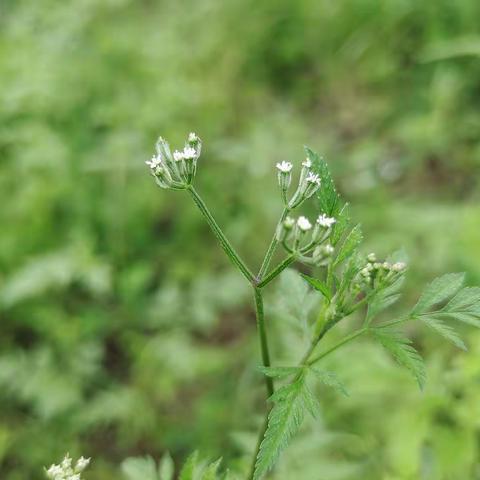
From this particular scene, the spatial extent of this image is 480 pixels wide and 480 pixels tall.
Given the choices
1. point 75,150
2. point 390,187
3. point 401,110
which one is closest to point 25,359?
point 75,150

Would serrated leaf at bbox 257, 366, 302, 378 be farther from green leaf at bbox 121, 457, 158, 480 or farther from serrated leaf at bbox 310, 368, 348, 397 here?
green leaf at bbox 121, 457, 158, 480

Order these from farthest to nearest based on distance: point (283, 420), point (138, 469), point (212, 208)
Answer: point (212, 208) → point (138, 469) → point (283, 420)

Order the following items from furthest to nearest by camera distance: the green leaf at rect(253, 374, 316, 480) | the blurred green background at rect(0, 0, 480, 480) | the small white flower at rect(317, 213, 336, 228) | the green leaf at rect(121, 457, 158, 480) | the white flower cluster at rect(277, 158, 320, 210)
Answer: the blurred green background at rect(0, 0, 480, 480) → the green leaf at rect(121, 457, 158, 480) → the white flower cluster at rect(277, 158, 320, 210) → the small white flower at rect(317, 213, 336, 228) → the green leaf at rect(253, 374, 316, 480)

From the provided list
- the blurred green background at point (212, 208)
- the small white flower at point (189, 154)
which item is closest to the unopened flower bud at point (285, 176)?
the small white flower at point (189, 154)

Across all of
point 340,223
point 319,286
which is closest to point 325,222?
point 340,223

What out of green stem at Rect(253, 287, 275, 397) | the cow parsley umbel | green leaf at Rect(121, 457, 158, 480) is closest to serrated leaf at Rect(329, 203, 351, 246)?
the cow parsley umbel

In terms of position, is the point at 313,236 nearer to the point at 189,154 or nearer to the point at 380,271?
the point at 380,271
